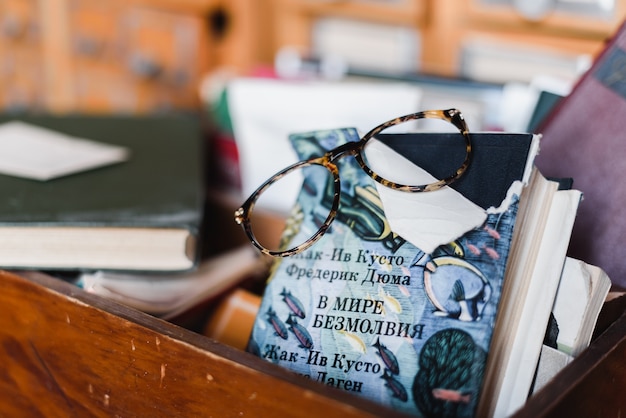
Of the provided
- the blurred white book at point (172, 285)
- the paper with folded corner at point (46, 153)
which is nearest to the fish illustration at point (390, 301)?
the blurred white book at point (172, 285)

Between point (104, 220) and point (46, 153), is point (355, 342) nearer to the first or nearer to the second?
point (104, 220)

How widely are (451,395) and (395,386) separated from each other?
33 mm

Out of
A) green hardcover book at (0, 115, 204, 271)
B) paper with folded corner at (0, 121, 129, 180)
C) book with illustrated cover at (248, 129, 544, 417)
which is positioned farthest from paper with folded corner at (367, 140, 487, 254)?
paper with folded corner at (0, 121, 129, 180)

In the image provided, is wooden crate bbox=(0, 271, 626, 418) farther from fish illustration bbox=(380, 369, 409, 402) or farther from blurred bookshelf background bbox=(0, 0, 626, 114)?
blurred bookshelf background bbox=(0, 0, 626, 114)

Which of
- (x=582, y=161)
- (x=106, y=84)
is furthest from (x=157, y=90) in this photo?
(x=582, y=161)

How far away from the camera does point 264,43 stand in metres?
1.15

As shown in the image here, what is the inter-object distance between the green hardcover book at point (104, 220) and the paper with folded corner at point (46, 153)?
0.01 metres

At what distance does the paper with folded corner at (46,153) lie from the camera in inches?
23.8

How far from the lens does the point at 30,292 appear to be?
46 cm

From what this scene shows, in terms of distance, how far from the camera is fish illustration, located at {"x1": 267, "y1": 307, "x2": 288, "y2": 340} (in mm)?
410

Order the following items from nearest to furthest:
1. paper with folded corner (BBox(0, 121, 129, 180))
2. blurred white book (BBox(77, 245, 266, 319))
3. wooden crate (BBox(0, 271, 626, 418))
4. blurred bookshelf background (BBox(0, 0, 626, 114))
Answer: wooden crate (BBox(0, 271, 626, 418)), blurred white book (BBox(77, 245, 266, 319)), paper with folded corner (BBox(0, 121, 129, 180)), blurred bookshelf background (BBox(0, 0, 626, 114))

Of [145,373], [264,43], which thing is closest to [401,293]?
[145,373]

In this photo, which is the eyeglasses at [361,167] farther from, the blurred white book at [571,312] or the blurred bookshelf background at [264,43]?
the blurred bookshelf background at [264,43]

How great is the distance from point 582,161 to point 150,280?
1.06 ft
